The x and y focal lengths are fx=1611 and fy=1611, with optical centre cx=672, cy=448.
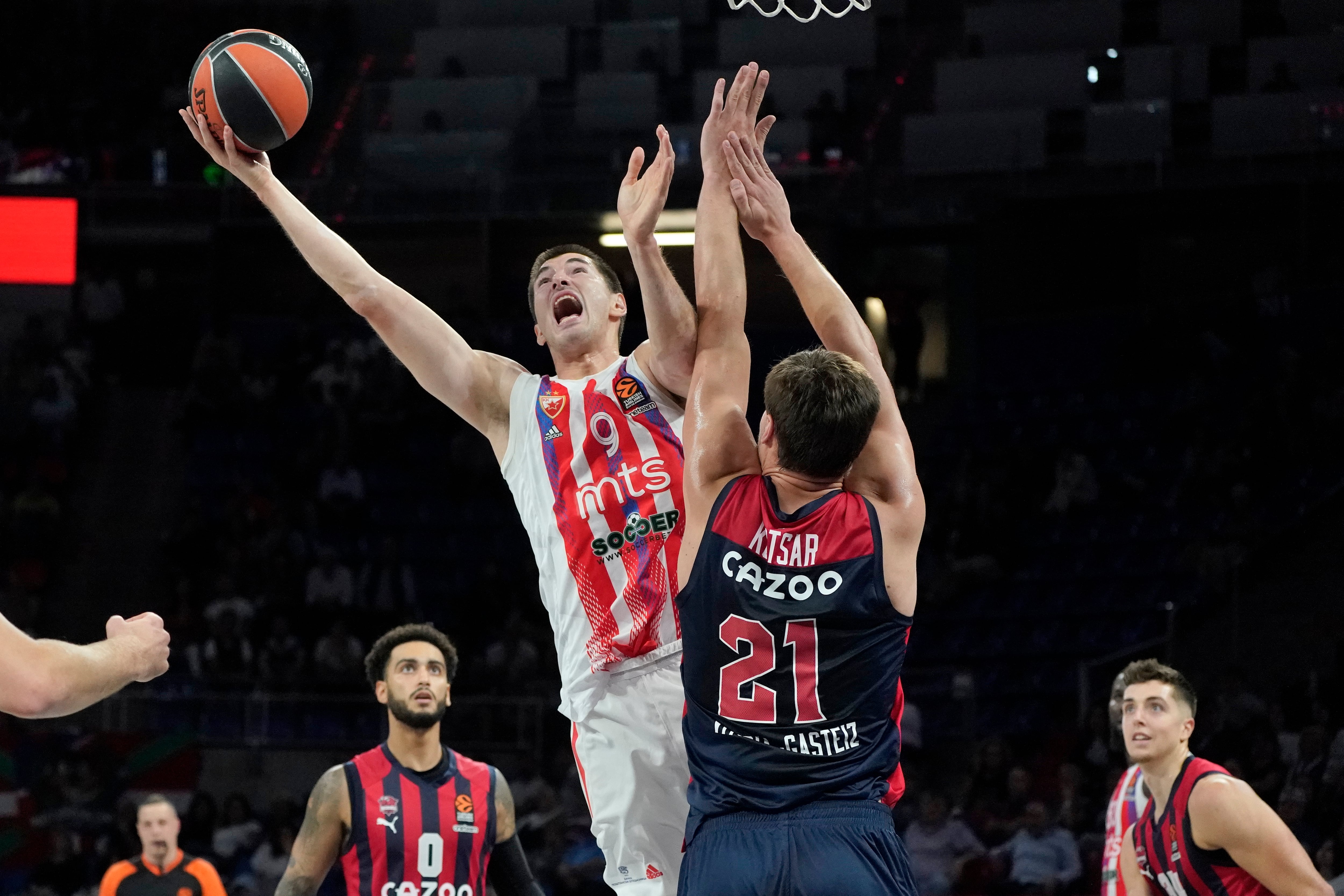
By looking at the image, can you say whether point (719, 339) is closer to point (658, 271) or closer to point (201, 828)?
point (658, 271)

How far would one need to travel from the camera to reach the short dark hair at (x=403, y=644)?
752 cm

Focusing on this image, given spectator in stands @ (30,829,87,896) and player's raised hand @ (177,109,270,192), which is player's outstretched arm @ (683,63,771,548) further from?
spectator in stands @ (30,829,87,896)

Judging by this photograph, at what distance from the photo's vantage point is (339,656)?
49.6 feet

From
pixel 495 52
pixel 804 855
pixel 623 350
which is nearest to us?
pixel 804 855

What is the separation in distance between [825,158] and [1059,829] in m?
8.30

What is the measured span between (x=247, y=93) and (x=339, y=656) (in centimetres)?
1070

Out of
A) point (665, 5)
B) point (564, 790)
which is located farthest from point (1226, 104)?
point (564, 790)

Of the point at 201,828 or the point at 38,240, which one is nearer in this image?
the point at 201,828

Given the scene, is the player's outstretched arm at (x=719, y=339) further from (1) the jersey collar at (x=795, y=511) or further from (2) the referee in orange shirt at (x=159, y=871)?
(2) the referee in orange shirt at (x=159, y=871)

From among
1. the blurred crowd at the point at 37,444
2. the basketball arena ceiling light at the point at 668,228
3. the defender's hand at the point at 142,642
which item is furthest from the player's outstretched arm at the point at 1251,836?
the blurred crowd at the point at 37,444

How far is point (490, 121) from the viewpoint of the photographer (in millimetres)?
18438

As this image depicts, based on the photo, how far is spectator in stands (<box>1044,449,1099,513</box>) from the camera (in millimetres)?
15906

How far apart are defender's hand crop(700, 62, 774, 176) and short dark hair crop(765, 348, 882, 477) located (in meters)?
0.96

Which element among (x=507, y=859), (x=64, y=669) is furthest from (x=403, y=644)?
(x=64, y=669)
